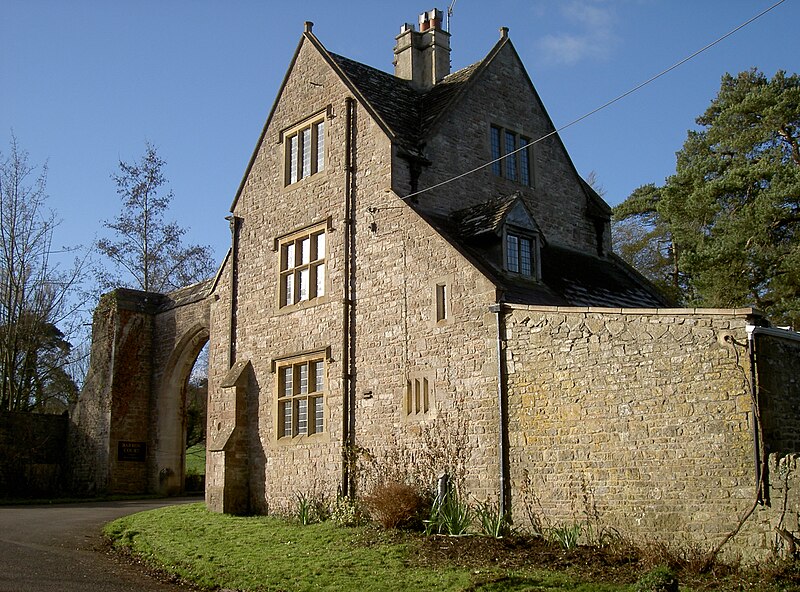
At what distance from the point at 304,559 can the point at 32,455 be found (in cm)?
2089

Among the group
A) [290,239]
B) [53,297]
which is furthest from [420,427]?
[53,297]

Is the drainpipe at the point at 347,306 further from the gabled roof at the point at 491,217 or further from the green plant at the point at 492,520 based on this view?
the green plant at the point at 492,520

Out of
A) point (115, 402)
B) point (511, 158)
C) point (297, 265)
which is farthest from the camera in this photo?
point (115, 402)

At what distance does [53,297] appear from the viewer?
1457 inches

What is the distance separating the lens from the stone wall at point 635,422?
13.2 m

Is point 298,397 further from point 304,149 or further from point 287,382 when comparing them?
point 304,149

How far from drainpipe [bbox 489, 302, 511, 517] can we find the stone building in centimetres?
4

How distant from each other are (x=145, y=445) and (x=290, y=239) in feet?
44.3

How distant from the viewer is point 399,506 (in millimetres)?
16562

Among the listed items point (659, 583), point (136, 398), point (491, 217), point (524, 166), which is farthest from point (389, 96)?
point (136, 398)

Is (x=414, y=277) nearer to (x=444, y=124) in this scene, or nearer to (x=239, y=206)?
(x=444, y=124)

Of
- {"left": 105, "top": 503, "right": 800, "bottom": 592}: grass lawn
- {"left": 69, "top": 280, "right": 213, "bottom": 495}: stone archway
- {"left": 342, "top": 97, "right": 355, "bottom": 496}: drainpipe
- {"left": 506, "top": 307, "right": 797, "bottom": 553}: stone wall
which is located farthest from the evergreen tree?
{"left": 69, "top": 280, "right": 213, "bottom": 495}: stone archway

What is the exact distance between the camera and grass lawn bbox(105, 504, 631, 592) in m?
12.3

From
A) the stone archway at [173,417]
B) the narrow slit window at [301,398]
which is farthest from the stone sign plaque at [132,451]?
the narrow slit window at [301,398]
